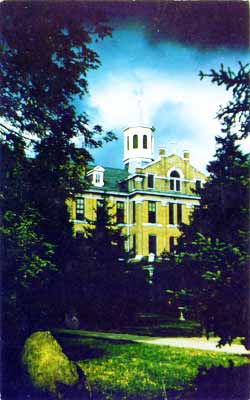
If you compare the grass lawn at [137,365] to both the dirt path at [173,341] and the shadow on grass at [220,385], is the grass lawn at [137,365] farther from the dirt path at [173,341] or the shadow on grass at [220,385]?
the dirt path at [173,341]

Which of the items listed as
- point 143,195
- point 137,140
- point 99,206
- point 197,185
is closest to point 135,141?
point 137,140

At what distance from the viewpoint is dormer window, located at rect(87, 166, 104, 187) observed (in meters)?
9.79

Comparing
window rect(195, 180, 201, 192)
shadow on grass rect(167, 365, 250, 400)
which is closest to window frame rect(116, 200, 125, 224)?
window rect(195, 180, 201, 192)

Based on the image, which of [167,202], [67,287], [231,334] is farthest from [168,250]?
[231,334]

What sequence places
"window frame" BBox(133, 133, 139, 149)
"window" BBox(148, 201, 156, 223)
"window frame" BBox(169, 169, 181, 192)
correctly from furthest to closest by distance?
"window frame" BBox(169, 169, 181, 192)
"window" BBox(148, 201, 156, 223)
"window frame" BBox(133, 133, 139, 149)

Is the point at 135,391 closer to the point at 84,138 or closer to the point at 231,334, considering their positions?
the point at 231,334

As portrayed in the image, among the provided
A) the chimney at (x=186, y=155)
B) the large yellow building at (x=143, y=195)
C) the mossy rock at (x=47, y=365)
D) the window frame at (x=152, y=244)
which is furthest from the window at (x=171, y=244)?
the mossy rock at (x=47, y=365)

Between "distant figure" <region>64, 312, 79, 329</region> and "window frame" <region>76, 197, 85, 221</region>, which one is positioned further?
"distant figure" <region>64, 312, 79, 329</region>

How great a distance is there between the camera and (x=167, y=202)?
39.0ft

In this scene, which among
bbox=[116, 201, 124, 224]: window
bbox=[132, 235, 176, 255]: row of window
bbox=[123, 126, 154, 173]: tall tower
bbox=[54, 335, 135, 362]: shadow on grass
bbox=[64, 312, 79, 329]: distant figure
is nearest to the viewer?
bbox=[54, 335, 135, 362]: shadow on grass

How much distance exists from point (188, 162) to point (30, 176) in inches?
147

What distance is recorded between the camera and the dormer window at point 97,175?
9794 mm

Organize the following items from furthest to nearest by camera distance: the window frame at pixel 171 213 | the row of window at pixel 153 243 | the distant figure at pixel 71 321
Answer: the window frame at pixel 171 213 → the distant figure at pixel 71 321 → the row of window at pixel 153 243

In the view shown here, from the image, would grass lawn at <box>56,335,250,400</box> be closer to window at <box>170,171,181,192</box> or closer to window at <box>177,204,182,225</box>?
window at <box>177,204,182,225</box>
